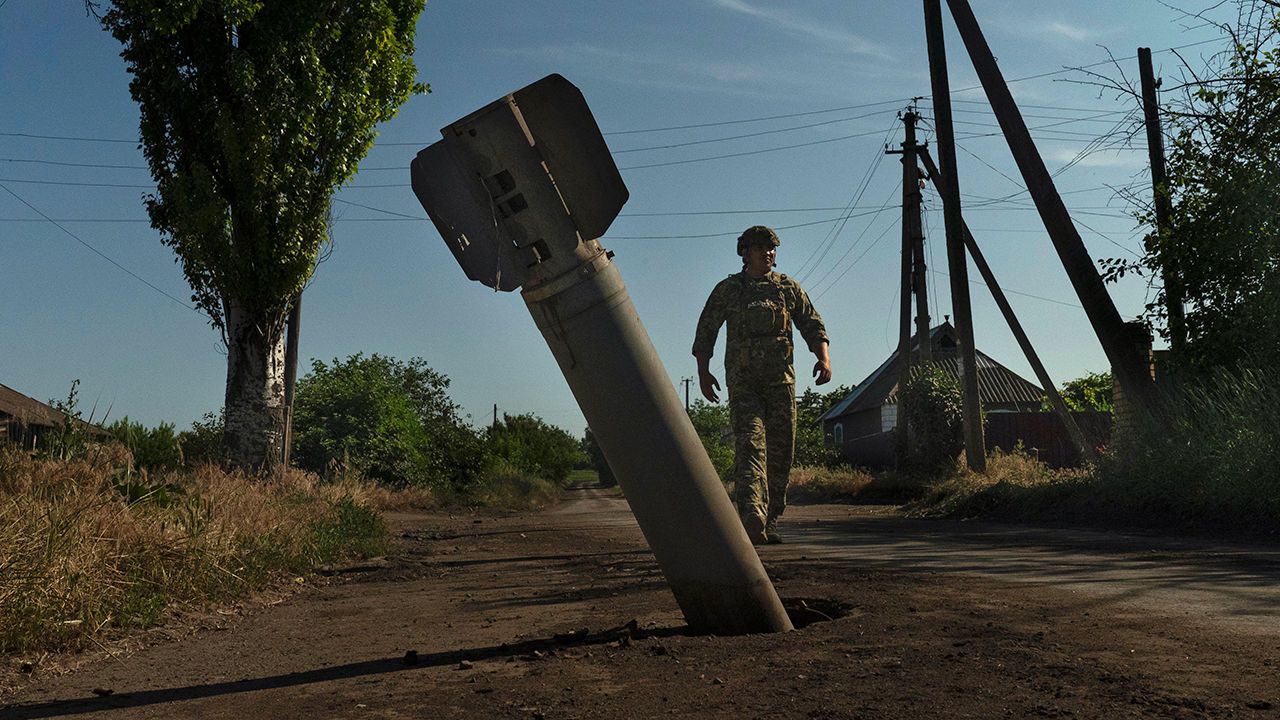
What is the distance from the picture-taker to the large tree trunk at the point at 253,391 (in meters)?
14.6

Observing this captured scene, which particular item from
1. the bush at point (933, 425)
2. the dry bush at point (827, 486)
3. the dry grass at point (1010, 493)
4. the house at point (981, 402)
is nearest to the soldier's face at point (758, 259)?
the dry grass at point (1010, 493)

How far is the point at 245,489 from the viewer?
873cm

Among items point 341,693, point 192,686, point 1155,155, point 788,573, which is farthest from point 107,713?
point 1155,155

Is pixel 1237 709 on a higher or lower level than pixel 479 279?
lower

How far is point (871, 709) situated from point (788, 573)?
310 centimetres

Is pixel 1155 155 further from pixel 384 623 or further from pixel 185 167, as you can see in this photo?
pixel 384 623

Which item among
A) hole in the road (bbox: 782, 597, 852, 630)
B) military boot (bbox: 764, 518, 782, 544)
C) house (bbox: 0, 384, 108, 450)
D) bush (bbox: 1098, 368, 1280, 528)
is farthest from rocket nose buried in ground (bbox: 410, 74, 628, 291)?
bush (bbox: 1098, 368, 1280, 528)

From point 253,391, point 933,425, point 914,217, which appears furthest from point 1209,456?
point 914,217

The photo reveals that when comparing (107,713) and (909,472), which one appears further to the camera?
(909,472)

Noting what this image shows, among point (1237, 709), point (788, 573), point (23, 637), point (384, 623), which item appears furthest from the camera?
point (788, 573)

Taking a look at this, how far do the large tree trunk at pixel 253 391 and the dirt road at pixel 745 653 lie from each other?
891cm

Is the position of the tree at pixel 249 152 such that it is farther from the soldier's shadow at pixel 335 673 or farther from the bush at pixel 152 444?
the soldier's shadow at pixel 335 673

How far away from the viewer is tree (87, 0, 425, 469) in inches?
558

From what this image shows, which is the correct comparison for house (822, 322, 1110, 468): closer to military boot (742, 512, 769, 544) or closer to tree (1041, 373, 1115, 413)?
tree (1041, 373, 1115, 413)
